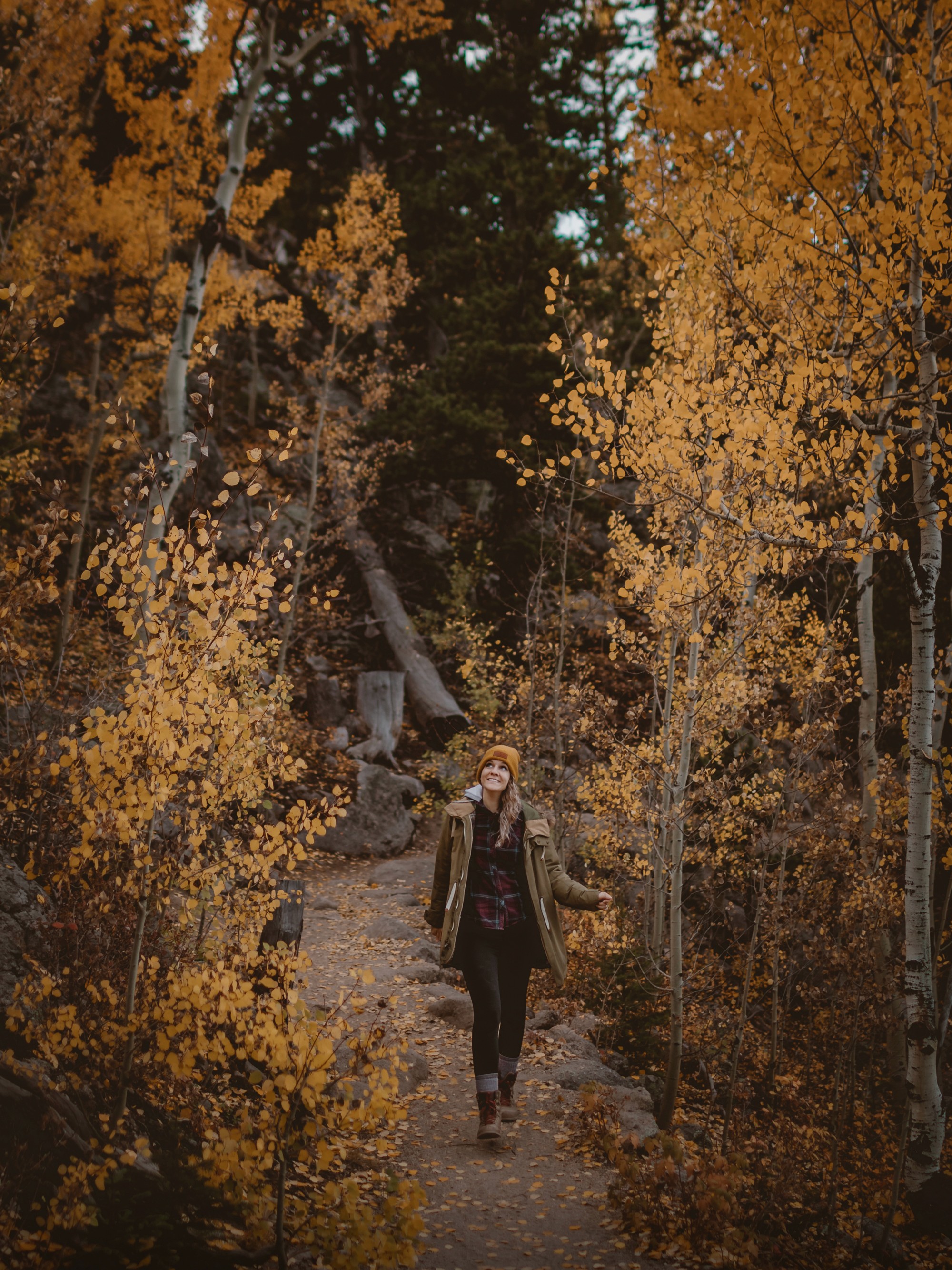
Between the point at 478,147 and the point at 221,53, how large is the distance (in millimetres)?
8565

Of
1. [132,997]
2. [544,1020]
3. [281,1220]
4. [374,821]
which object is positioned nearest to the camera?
[281,1220]

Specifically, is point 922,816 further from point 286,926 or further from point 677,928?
point 286,926

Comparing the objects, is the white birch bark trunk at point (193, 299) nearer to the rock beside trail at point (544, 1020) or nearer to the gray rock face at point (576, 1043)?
the rock beside trail at point (544, 1020)

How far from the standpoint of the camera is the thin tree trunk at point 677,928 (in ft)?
18.0

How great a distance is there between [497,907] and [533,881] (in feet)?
0.80

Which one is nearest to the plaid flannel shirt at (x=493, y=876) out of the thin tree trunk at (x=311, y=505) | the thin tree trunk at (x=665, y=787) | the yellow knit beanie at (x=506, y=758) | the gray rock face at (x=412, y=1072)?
the yellow knit beanie at (x=506, y=758)

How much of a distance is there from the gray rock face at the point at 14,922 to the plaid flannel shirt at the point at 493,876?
2.09 meters

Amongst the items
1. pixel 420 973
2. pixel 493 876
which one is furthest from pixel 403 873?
pixel 493 876

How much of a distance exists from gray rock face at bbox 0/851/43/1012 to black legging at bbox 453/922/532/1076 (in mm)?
2049

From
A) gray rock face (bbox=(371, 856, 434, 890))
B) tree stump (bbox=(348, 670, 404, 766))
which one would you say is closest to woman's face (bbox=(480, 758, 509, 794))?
gray rock face (bbox=(371, 856, 434, 890))

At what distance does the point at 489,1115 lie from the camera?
395cm

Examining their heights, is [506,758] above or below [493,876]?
above

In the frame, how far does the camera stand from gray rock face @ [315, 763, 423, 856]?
453 inches

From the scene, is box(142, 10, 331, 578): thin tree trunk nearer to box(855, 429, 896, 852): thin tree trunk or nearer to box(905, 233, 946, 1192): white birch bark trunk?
box(905, 233, 946, 1192): white birch bark trunk
